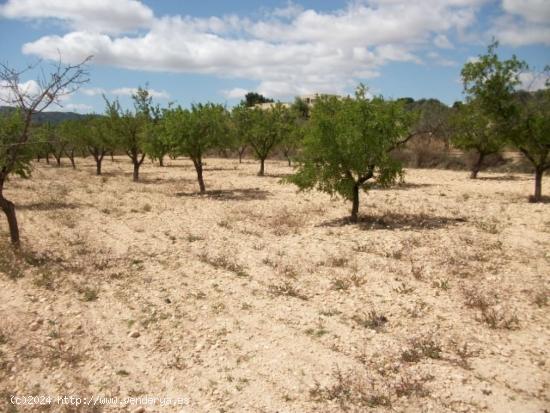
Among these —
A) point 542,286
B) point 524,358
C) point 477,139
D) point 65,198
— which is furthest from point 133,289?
point 477,139

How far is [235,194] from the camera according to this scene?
82.3 ft

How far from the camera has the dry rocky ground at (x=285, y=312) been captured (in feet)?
21.3

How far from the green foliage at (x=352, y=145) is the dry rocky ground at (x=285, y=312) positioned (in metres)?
1.63

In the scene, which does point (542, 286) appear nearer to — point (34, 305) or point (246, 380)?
point (246, 380)

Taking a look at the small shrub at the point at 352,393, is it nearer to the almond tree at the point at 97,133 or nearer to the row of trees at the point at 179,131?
the row of trees at the point at 179,131

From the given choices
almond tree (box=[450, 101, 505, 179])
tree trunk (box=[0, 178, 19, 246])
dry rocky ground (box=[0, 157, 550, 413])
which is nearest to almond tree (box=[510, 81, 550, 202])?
almond tree (box=[450, 101, 505, 179])

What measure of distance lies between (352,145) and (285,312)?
315 inches

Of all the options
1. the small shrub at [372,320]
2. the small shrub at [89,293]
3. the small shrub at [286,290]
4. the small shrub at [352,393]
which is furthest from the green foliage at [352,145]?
the small shrub at [352,393]

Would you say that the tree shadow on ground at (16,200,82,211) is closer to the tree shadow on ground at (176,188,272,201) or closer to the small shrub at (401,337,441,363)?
the tree shadow on ground at (176,188,272,201)

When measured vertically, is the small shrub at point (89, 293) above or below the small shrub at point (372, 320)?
above

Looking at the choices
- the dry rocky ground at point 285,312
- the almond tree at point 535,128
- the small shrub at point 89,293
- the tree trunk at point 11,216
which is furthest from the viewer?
the almond tree at point 535,128

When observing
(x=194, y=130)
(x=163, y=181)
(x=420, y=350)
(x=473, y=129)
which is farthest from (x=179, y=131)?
(x=420, y=350)

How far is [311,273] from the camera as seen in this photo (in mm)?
11219

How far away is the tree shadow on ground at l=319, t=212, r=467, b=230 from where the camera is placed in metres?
15.6
